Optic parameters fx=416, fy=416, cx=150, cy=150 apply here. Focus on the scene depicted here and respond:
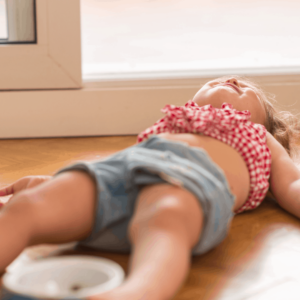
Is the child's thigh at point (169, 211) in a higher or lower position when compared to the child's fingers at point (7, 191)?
higher

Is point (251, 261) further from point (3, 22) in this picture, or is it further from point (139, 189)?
point (3, 22)

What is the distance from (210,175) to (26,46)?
2.71 ft

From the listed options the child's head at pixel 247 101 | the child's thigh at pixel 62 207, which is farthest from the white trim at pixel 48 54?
the child's thigh at pixel 62 207

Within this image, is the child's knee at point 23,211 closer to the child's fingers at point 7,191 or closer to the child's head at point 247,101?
the child's fingers at point 7,191

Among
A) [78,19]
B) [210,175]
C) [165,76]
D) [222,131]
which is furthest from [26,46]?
[210,175]

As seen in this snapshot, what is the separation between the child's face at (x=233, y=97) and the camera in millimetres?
843

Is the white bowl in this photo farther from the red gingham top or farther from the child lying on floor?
Result: the red gingham top

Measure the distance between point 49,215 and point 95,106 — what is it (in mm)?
777

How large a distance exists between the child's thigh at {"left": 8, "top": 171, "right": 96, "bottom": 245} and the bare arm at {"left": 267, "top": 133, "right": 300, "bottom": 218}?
0.37 metres

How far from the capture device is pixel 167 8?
131 centimetres

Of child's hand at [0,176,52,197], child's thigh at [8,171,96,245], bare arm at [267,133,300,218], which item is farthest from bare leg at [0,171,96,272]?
bare arm at [267,133,300,218]

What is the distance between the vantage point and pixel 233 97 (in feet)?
2.78

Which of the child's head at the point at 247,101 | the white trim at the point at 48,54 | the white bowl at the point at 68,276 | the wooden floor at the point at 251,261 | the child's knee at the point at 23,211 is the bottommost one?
the wooden floor at the point at 251,261

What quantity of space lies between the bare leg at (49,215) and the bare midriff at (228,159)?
205 millimetres
